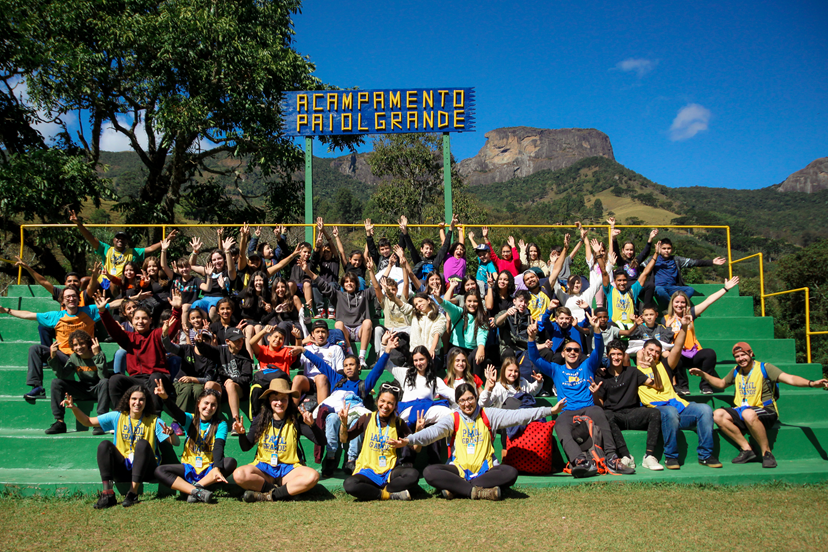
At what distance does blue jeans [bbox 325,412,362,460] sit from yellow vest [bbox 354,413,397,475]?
14.8 inches

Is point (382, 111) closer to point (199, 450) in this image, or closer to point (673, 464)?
point (199, 450)

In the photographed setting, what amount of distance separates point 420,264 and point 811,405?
5.97 metres

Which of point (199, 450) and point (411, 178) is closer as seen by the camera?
point (199, 450)

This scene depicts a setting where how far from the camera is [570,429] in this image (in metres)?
6.50

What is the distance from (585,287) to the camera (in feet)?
30.7

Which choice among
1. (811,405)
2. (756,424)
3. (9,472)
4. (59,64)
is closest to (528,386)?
(756,424)

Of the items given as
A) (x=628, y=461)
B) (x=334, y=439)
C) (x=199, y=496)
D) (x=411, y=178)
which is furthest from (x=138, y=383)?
(x=411, y=178)

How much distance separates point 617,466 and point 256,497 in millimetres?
3811

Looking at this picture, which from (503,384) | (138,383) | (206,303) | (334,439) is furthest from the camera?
(206,303)

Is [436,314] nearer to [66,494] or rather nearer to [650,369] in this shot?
[650,369]

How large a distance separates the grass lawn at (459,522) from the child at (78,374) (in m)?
1.42

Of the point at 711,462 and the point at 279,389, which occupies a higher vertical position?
the point at 279,389

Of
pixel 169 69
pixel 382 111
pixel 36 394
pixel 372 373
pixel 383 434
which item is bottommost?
pixel 383 434

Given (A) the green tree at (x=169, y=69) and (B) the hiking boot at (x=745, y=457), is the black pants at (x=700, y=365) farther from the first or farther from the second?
(A) the green tree at (x=169, y=69)
